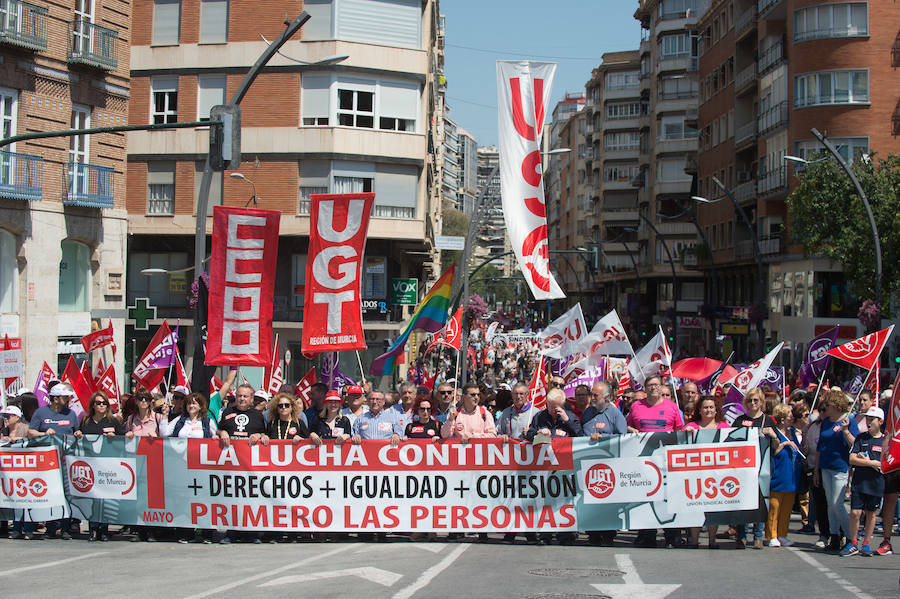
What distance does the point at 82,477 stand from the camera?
12.6 metres

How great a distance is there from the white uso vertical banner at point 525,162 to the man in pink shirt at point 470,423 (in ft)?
6.44

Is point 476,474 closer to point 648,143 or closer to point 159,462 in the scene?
point 159,462

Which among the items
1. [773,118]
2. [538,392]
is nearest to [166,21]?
[538,392]

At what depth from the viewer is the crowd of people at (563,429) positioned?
38.9 feet

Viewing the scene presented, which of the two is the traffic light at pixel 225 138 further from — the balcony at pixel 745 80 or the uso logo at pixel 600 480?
the balcony at pixel 745 80

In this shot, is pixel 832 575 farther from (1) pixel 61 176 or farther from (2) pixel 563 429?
(1) pixel 61 176

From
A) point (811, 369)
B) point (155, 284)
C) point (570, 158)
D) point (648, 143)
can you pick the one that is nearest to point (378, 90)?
point (155, 284)

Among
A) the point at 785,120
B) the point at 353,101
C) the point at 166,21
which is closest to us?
the point at 353,101

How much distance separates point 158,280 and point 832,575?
95.9 ft

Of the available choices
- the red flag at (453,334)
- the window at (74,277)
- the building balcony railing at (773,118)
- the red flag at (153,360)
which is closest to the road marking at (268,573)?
the red flag at (153,360)

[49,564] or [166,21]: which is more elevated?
[166,21]

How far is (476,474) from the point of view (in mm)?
12141

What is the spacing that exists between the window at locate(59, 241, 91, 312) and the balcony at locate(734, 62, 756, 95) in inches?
1346

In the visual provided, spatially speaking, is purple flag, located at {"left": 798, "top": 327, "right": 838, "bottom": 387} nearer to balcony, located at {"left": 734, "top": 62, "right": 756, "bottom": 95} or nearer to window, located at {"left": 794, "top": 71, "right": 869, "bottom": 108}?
window, located at {"left": 794, "top": 71, "right": 869, "bottom": 108}
